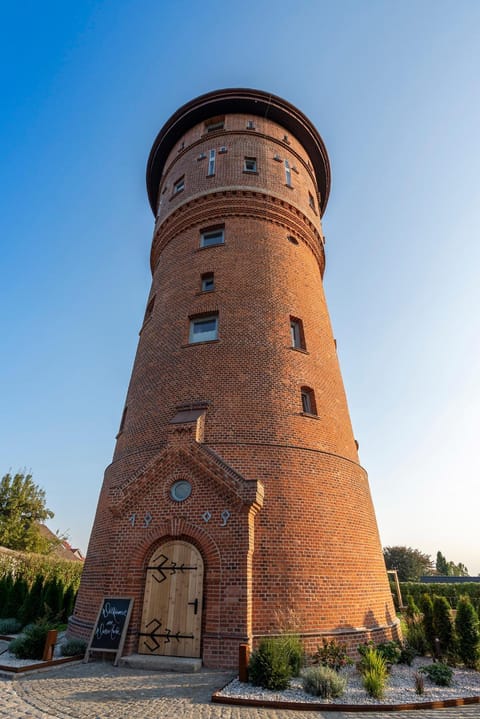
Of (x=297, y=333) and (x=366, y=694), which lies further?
(x=297, y=333)

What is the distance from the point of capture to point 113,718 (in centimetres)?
579

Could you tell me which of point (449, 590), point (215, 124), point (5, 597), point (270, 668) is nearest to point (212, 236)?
point (215, 124)

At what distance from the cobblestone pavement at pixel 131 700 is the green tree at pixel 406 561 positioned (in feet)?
154

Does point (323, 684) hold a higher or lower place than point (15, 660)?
lower

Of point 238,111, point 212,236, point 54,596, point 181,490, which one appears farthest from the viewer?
point 238,111

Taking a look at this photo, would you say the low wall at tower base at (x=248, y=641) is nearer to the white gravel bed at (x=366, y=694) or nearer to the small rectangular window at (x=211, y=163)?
the white gravel bed at (x=366, y=694)

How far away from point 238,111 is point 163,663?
20.3m

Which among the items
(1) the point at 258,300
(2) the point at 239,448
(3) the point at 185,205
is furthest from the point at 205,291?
(2) the point at 239,448

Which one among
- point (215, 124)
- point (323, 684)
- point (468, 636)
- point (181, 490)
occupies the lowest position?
point (323, 684)

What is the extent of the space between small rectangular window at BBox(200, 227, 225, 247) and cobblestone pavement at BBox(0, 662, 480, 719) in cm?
1286

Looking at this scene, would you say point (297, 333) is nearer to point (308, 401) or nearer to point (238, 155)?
point (308, 401)

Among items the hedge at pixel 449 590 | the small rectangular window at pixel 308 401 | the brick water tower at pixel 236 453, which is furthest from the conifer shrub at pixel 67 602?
the hedge at pixel 449 590

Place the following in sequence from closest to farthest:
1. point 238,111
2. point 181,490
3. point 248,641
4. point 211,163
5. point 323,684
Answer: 1. point 323,684
2. point 248,641
3. point 181,490
4. point 211,163
5. point 238,111

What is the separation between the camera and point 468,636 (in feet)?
30.7
